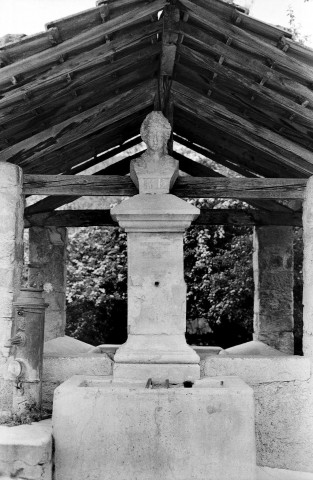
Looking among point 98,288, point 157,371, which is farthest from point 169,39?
point 98,288

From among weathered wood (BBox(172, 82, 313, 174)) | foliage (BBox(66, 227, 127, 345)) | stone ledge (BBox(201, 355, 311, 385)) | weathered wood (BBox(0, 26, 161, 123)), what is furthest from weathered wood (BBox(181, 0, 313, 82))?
foliage (BBox(66, 227, 127, 345))

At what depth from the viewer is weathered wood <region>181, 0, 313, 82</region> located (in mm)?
4535

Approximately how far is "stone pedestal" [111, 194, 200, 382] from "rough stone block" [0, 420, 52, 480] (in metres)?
1.22

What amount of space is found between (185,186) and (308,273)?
146cm

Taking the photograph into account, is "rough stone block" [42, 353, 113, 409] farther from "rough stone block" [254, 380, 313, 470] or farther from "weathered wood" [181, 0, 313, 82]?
"weathered wood" [181, 0, 313, 82]

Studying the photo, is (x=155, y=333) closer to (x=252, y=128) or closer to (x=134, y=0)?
(x=252, y=128)

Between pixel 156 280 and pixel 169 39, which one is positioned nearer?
pixel 169 39

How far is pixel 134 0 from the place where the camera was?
Result: 4328mm

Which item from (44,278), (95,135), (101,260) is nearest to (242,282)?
(101,260)

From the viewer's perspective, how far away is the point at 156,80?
593 centimetres

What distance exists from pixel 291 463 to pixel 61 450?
7.37 feet

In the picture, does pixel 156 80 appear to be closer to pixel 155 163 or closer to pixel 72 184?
pixel 155 163

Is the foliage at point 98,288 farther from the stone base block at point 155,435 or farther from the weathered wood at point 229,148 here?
the stone base block at point 155,435

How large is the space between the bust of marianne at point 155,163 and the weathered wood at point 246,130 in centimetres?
54
